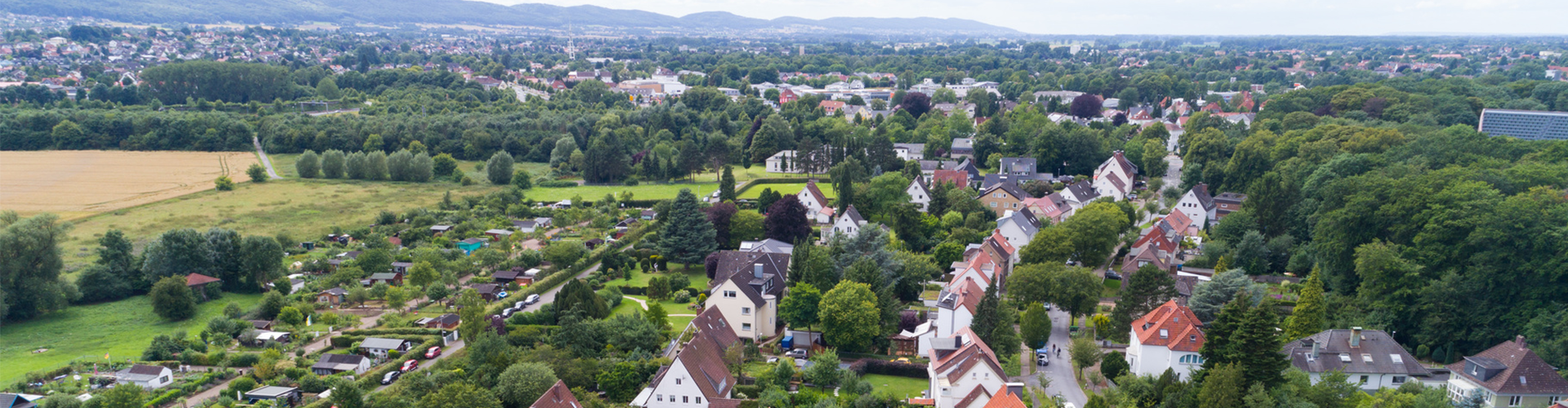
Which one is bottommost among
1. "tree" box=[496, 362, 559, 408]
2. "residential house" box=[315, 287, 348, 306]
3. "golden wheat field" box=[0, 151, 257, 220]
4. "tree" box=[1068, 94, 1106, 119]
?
"residential house" box=[315, 287, 348, 306]

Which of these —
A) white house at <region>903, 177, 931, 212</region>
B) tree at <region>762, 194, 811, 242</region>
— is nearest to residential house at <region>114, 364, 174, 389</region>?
tree at <region>762, 194, 811, 242</region>

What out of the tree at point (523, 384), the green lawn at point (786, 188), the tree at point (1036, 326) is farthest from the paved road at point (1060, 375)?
the green lawn at point (786, 188)

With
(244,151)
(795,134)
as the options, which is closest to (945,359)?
(795,134)

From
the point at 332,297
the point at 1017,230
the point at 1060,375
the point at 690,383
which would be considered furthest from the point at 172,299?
the point at 1017,230

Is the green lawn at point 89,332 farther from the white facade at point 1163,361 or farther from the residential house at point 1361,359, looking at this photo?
the residential house at point 1361,359

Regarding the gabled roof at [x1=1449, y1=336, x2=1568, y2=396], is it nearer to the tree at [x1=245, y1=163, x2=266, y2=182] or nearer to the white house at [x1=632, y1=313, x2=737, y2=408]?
the white house at [x1=632, y1=313, x2=737, y2=408]

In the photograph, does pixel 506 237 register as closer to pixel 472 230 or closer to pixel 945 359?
pixel 472 230
